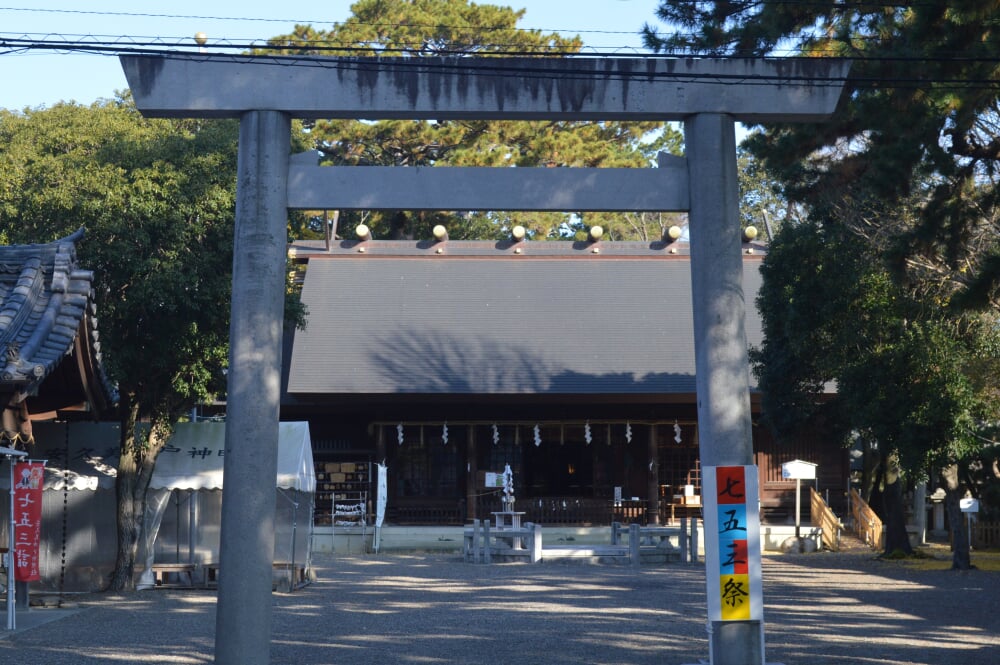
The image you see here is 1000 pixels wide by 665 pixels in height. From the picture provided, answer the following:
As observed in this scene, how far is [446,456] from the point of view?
29062 mm

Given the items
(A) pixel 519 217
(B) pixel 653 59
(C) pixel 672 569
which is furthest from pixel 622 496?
(B) pixel 653 59

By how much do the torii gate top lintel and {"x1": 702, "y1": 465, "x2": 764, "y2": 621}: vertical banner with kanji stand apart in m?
3.21

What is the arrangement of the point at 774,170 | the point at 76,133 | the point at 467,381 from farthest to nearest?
1. the point at 467,381
2. the point at 76,133
3. the point at 774,170

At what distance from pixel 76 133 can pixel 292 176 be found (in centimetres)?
919

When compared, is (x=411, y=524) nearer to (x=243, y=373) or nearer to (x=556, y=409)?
(x=556, y=409)

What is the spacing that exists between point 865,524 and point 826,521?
1.21m

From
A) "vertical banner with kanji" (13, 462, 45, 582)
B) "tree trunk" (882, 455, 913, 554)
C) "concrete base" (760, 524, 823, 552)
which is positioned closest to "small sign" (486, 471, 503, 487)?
"concrete base" (760, 524, 823, 552)

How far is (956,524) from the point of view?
20656mm

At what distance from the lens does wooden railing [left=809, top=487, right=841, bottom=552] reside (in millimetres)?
25781

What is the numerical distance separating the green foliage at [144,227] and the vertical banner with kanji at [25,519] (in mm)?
2635

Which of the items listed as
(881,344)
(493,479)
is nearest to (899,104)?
(881,344)

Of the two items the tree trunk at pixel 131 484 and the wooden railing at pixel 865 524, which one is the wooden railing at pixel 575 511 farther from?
the tree trunk at pixel 131 484

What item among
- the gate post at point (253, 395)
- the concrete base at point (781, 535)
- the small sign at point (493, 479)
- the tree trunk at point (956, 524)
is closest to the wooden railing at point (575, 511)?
the small sign at point (493, 479)

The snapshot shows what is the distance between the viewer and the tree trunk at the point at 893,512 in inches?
904
